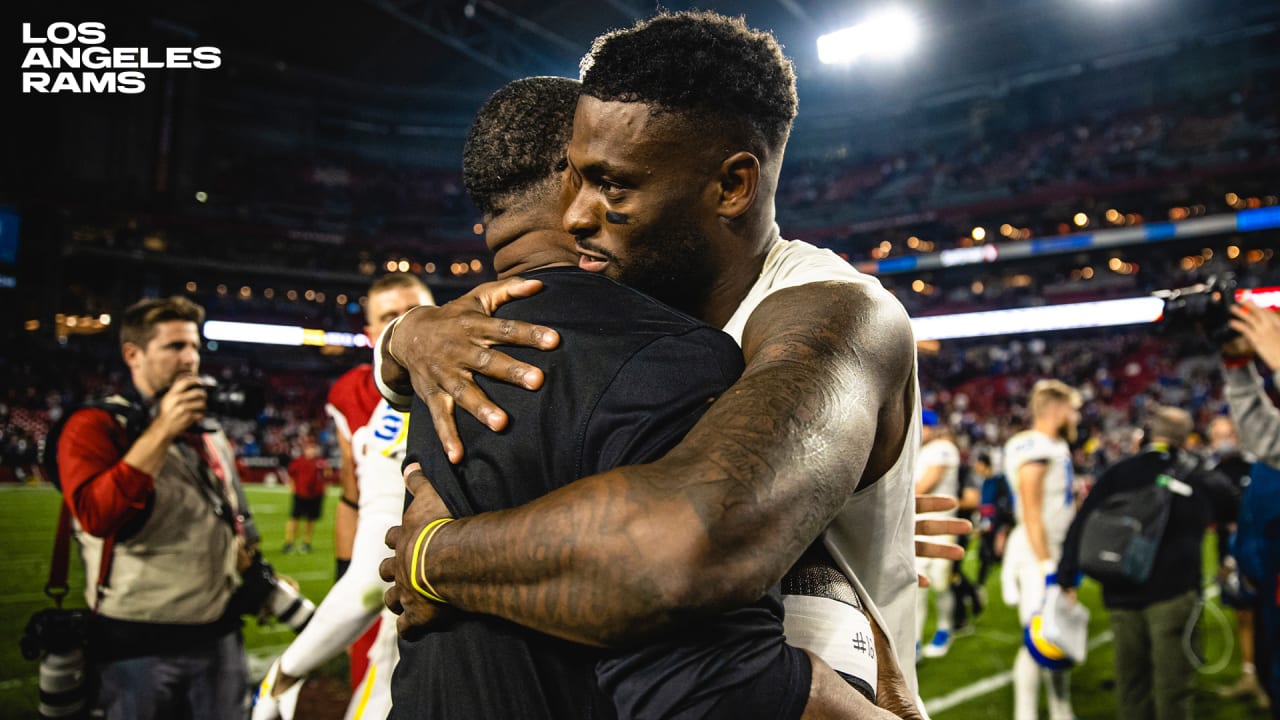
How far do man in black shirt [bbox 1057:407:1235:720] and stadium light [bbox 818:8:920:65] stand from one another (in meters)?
21.6

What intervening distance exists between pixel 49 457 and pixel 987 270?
4015cm

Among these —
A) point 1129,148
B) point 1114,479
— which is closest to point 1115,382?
point 1129,148

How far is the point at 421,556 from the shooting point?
131cm

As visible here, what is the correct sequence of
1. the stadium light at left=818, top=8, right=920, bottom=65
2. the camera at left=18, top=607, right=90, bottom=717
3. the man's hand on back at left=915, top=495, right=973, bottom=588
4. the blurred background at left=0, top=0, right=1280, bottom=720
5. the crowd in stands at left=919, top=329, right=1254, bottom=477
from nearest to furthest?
the man's hand on back at left=915, top=495, right=973, bottom=588 < the camera at left=18, top=607, right=90, bottom=717 < the stadium light at left=818, top=8, right=920, bottom=65 < the crowd in stands at left=919, top=329, right=1254, bottom=477 < the blurred background at left=0, top=0, right=1280, bottom=720

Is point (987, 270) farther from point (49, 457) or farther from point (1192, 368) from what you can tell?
point (49, 457)

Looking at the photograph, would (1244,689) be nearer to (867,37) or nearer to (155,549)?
(155,549)

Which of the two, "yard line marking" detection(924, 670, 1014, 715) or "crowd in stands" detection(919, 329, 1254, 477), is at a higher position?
"crowd in stands" detection(919, 329, 1254, 477)

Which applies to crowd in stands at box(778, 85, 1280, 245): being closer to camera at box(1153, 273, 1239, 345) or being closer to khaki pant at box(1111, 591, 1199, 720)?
khaki pant at box(1111, 591, 1199, 720)

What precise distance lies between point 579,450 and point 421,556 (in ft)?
1.04

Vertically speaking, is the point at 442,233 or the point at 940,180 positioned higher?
the point at 940,180

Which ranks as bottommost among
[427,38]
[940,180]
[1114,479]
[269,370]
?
[269,370]

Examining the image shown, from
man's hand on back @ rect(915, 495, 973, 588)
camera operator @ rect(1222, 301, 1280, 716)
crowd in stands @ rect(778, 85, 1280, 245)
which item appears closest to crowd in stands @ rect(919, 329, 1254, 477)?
crowd in stands @ rect(778, 85, 1280, 245)

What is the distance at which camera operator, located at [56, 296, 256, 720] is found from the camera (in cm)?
352

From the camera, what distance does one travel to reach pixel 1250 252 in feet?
106
